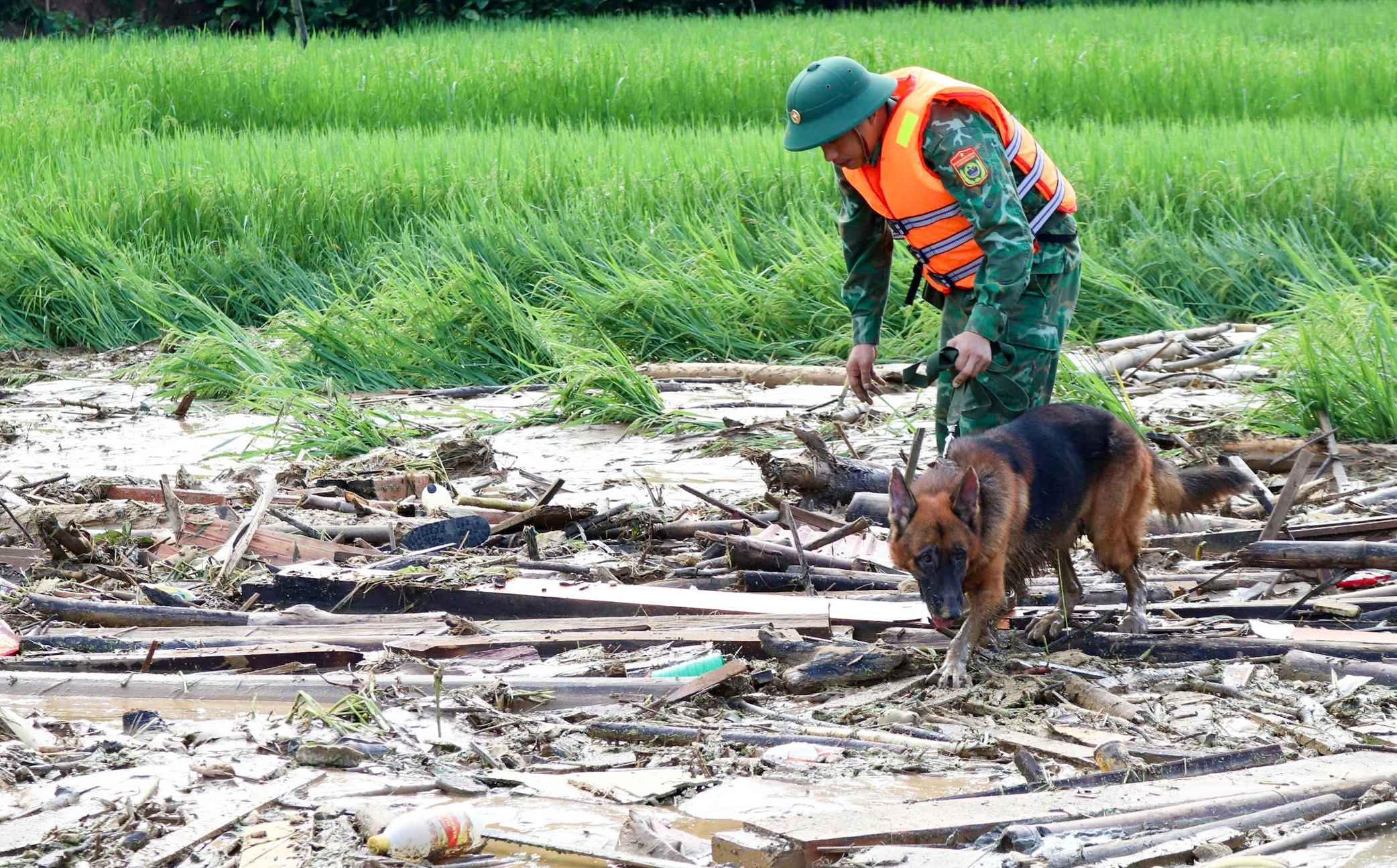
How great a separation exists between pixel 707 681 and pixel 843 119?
5.30ft

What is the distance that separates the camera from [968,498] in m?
3.43

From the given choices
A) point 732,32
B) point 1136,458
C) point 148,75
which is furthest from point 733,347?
point 732,32

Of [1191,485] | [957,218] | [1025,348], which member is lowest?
[1191,485]

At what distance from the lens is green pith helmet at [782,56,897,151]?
13.1 feet

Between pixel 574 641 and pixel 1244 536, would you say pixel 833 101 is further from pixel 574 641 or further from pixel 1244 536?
pixel 1244 536

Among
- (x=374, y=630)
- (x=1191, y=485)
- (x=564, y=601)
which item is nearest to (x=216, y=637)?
(x=374, y=630)

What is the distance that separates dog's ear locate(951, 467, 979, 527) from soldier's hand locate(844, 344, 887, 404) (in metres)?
1.12

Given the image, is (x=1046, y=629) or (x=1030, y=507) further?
(x=1046, y=629)

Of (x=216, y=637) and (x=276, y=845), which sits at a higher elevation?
(x=276, y=845)

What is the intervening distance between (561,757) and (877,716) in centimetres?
77

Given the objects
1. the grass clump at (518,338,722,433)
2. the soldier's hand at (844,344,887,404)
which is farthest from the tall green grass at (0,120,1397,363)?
the soldier's hand at (844,344,887,404)

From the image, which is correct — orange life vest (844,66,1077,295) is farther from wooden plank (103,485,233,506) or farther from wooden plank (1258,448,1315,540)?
wooden plank (103,485,233,506)

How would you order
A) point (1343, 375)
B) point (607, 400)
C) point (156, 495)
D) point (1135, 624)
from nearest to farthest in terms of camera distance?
point (1135, 624) < point (156, 495) < point (1343, 375) < point (607, 400)

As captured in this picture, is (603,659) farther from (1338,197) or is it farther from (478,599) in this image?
(1338,197)
